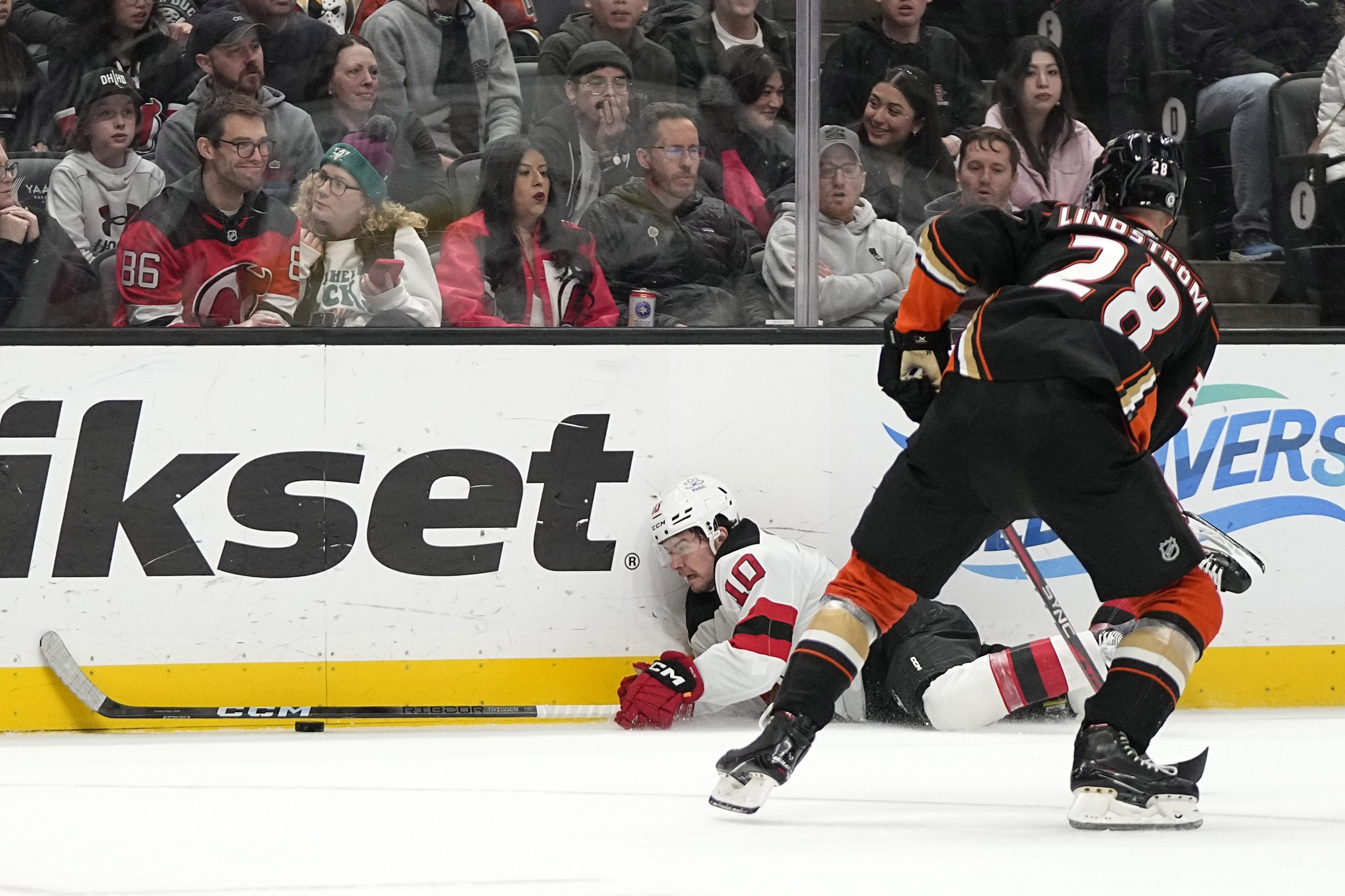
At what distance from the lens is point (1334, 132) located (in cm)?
446

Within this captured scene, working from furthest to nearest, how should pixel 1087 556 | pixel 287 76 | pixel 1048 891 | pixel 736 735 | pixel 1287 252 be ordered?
pixel 1287 252 → pixel 287 76 → pixel 736 735 → pixel 1087 556 → pixel 1048 891

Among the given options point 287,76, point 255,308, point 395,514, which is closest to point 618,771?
point 395,514

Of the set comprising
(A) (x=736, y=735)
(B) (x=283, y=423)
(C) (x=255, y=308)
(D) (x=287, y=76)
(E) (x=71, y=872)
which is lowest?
(A) (x=736, y=735)

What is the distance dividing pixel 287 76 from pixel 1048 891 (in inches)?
121

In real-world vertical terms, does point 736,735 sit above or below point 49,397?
below

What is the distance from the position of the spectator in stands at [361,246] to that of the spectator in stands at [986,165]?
1.52 m

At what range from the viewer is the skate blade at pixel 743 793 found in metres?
2.56

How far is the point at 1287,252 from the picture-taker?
443 cm

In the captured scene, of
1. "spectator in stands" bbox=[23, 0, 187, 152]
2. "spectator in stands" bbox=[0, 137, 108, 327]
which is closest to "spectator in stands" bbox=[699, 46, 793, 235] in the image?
"spectator in stands" bbox=[23, 0, 187, 152]

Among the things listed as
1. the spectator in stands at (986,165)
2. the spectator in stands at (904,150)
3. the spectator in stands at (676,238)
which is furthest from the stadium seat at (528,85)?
the spectator in stands at (986,165)

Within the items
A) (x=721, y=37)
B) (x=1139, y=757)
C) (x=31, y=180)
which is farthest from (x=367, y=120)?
(x=1139, y=757)

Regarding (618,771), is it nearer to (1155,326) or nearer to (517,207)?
(1155,326)

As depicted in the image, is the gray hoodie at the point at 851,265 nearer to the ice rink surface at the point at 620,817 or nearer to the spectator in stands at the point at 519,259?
the spectator in stands at the point at 519,259

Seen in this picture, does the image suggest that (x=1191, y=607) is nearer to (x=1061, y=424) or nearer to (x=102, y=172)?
(x=1061, y=424)
